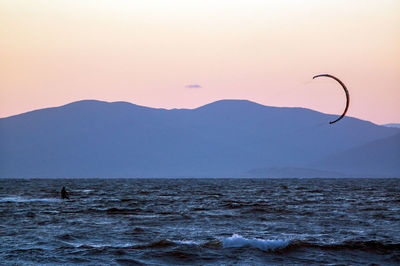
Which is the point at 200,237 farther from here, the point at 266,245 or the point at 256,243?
the point at 266,245

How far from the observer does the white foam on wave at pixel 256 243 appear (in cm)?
2730

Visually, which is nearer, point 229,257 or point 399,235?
point 229,257

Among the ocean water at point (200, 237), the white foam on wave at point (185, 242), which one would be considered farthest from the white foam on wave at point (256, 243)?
the white foam on wave at point (185, 242)

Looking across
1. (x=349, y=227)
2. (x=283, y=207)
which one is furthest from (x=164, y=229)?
(x=283, y=207)

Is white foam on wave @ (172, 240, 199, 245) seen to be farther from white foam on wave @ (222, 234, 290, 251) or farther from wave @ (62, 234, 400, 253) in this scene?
white foam on wave @ (222, 234, 290, 251)

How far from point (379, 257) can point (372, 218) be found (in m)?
15.7

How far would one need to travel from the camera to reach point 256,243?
27.9 m

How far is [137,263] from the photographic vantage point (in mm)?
23969

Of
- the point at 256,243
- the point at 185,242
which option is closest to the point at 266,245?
the point at 256,243

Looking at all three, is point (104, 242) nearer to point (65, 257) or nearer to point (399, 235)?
point (65, 257)

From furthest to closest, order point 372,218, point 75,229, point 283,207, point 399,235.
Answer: point 283,207 → point 372,218 → point 75,229 → point 399,235

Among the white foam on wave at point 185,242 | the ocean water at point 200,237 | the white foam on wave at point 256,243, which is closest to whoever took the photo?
the ocean water at point 200,237

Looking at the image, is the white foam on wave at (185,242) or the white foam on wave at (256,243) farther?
the white foam on wave at (185,242)

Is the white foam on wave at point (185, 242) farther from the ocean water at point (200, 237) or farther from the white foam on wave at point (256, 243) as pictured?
the white foam on wave at point (256, 243)
